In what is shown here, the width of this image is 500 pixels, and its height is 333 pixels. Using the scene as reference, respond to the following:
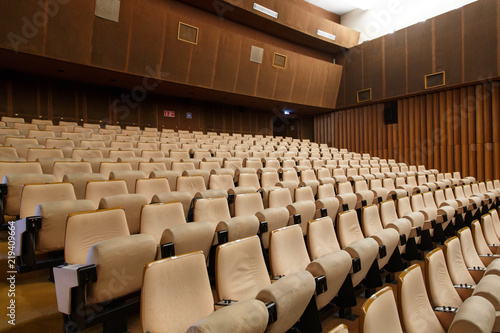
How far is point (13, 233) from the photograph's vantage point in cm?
58

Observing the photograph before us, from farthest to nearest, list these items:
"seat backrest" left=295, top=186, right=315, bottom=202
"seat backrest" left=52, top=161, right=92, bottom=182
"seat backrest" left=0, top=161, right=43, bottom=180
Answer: "seat backrest" left=295, top=186, right=315, bottom=202 < "seat backrest" left=52, top=161, right=92, bottom=182 < "seat backrest" left=0, top=161, right=43, bottom=180

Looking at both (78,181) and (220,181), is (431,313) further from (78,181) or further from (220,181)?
(78,181)

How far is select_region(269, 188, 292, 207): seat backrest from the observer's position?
3.10 ft

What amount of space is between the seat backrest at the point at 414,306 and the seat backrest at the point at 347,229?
0.94ft

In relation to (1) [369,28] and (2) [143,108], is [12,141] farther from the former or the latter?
(1) [369,28]

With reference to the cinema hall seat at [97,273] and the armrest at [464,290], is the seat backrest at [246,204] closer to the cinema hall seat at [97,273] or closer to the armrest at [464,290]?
the cinema hall seat at [97,273]

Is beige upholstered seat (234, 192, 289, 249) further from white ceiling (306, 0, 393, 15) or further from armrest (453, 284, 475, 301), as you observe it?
white ceiling (306, 0, 393, 15)

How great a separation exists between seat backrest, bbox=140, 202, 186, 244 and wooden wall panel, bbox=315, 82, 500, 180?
256 cm

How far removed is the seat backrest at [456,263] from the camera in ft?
2.05

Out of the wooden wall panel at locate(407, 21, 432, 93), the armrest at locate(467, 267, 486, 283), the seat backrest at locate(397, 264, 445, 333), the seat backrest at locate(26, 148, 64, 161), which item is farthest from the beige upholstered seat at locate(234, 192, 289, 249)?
the wooden wall panel at locate(407, 21, 432, 93)

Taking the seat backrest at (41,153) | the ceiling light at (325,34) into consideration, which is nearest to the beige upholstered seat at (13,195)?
the seat backrest at (41,153)

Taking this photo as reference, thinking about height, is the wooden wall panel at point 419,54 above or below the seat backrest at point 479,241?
above

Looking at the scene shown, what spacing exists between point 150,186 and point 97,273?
0.47 meters

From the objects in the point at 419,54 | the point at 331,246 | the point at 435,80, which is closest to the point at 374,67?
the point at 419,54
